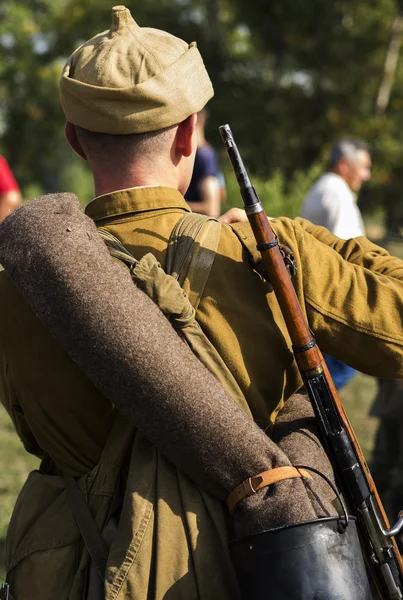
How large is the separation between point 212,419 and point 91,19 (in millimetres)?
25575

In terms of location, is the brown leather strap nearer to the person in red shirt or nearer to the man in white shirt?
the man in white shirt

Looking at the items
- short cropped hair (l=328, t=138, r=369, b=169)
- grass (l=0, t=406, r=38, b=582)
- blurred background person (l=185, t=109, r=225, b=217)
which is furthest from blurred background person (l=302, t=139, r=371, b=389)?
grass (l=0, t=406, r=38, b=582)

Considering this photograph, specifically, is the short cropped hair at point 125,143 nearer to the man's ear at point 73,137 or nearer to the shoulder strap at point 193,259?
the man's ear at point 73,137

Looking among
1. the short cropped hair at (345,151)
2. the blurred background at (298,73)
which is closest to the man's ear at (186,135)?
the short cropped hair at (345,151)

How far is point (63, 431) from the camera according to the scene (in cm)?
203

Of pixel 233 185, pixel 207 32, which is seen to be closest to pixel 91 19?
pixel 207 32

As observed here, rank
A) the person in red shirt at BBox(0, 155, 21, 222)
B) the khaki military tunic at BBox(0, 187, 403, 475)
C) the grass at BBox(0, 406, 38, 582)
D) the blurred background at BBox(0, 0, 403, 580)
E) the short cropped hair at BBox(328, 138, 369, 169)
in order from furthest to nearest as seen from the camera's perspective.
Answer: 1. the blurred background at BBox(0, 0, 403, 580)
2. the short cropped hair at BBox(328, 138, 369, 169)
3. the person in red shirt at BBox(0, 155, 21, 222)
4. the grass at BBox(0, 406, 38, 582)
5. the khaki military tunic at BBox(0, 187, 403, 475)

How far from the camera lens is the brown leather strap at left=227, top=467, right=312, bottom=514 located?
1.84 metres

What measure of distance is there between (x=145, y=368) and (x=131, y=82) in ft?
2.13

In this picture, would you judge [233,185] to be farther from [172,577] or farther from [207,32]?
[207,32]

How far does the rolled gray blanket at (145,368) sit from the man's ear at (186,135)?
0.35 meters

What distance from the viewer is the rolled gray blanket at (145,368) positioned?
6.08 feet

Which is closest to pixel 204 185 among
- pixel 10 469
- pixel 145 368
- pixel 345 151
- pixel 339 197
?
pixel 339 197

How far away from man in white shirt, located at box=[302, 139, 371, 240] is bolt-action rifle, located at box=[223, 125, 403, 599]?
3.99 m
